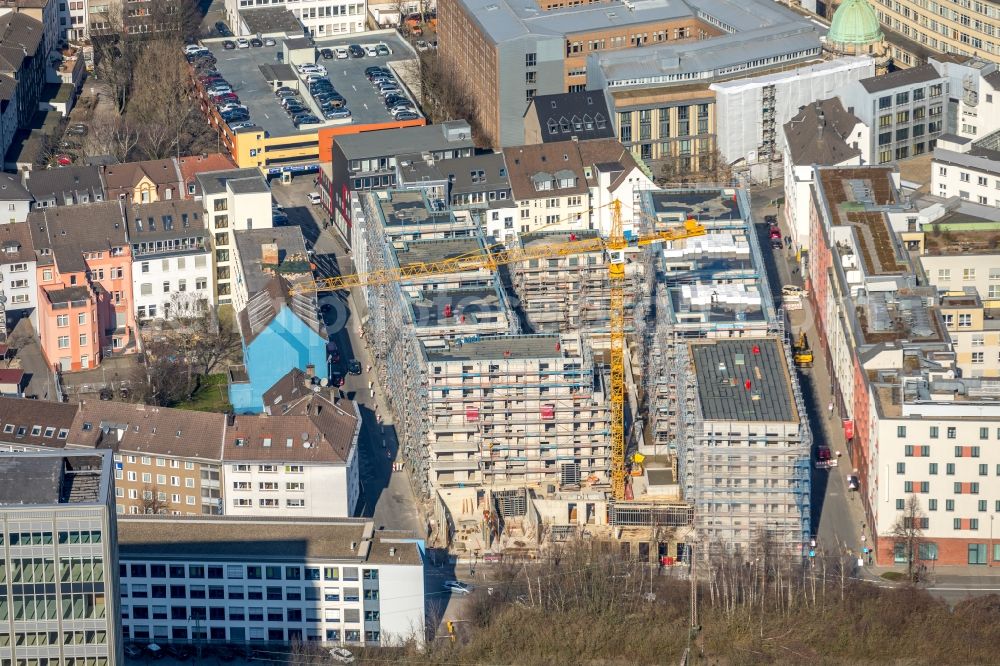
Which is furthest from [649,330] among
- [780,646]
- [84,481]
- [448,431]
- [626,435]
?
[84,481]

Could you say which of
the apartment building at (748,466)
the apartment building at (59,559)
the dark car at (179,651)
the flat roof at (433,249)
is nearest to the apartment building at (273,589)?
the dark car at (179,651)

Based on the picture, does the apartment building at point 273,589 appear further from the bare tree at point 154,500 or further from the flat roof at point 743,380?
the flat roof at point 743,380

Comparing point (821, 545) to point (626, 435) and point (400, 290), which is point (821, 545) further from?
point (400, 290)

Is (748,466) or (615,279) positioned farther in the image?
(615,279)

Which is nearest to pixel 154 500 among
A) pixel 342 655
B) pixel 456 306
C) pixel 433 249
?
pixel 342 655

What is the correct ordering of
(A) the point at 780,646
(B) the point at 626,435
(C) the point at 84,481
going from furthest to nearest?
(B) the point at 626,435 < (A) the point at 780,646 < (C) the point at 84,481

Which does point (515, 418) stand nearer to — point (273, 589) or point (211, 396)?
point (273, 589)
